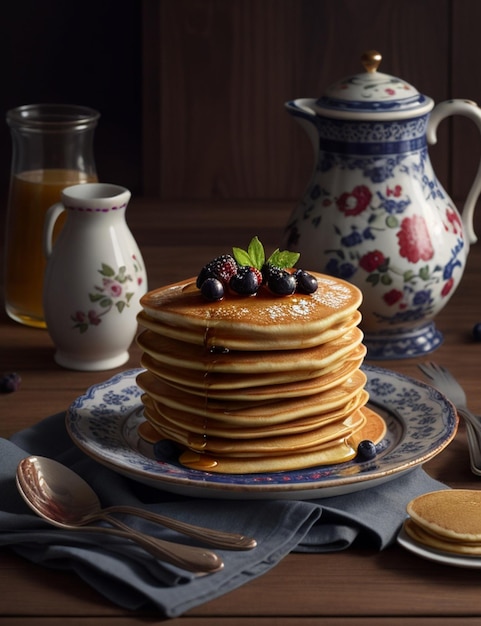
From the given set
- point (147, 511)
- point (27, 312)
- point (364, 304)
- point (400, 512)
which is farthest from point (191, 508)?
point (27, 312)

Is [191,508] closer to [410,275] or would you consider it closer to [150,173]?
[410,275]

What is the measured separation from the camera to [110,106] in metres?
2.37

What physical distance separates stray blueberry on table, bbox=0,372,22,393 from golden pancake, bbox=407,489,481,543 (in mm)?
540

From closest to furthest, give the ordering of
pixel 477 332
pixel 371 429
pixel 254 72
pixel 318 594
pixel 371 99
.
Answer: pixel 318 594
pixel 371 429
pixel 371 99
pixel 477 332
pixel 254 72

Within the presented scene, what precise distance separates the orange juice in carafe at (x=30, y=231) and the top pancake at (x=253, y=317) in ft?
1.63

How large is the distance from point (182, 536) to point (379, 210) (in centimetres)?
60

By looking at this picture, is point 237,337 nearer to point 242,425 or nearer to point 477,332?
point 242,425

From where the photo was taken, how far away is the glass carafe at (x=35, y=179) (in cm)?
151

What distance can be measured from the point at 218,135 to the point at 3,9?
0.49 meters

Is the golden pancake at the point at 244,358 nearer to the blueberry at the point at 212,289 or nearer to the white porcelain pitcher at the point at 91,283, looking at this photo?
the blueberry at the point at 212,289

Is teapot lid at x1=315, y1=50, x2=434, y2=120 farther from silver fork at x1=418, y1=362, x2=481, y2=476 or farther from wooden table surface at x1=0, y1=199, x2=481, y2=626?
wooden table surface at x1=0, y1=199, x2=481, y2=626

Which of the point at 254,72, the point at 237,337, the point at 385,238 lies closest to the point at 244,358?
the point at 237,337

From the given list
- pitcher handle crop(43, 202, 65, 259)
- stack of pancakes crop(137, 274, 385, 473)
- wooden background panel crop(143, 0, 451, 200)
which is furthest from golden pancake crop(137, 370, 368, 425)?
wooden background panel crop(143, 0, 451, 200)

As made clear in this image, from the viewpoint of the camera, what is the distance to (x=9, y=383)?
1311 mm
